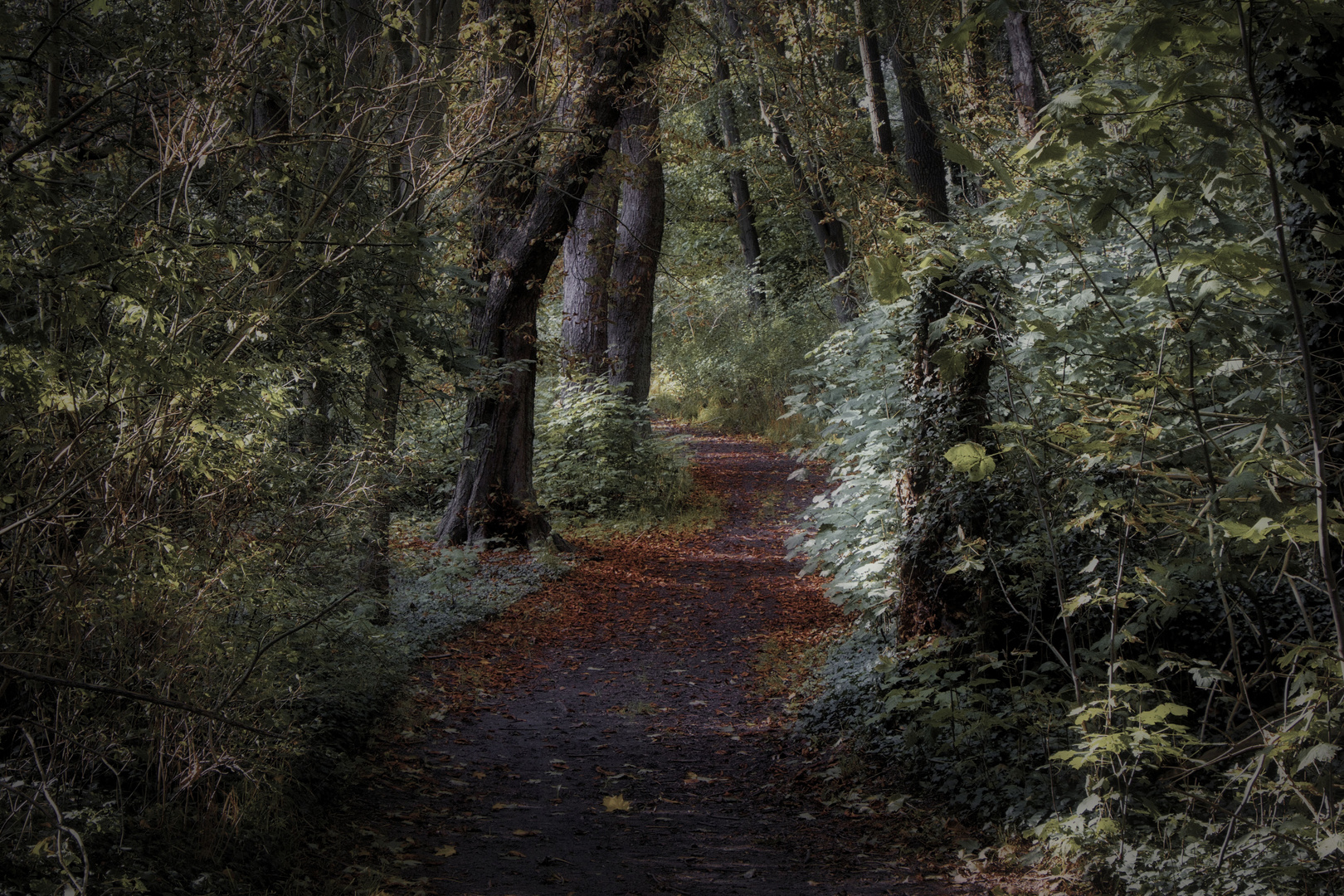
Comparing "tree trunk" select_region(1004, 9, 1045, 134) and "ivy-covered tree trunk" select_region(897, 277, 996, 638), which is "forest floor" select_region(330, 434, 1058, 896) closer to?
"ivy-covered tree trunk" select_region(897, 277, 996, 638)

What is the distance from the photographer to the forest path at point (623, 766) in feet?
14.7

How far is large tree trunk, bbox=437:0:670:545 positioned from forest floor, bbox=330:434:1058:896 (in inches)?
73.1

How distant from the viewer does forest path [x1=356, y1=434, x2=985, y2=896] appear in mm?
4477

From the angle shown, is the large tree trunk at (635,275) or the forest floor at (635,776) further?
the large tree trunk at (635,275)

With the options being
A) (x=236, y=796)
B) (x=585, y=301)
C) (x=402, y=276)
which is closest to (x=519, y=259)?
(x=585, y=301)

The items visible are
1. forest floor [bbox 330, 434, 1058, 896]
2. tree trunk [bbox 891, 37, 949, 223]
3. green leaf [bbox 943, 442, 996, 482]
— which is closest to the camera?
green leaf [bbox 943, 442, 996, 482]

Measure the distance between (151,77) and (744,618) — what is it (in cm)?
722

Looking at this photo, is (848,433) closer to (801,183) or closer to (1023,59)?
(801,183)

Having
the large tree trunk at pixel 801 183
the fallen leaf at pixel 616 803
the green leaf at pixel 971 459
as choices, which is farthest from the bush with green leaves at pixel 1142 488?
the large tree trunk at pixel 801 183

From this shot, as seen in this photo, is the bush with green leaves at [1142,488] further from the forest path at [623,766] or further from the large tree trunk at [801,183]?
the large tree trunk at [801,183]

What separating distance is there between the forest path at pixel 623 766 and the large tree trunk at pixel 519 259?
1537 millimetres

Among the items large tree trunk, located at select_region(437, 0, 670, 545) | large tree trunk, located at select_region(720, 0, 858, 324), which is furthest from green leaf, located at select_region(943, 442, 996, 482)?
large tree trunk, located at select_region(720, 0, 858, 324)

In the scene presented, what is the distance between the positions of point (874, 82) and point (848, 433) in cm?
787

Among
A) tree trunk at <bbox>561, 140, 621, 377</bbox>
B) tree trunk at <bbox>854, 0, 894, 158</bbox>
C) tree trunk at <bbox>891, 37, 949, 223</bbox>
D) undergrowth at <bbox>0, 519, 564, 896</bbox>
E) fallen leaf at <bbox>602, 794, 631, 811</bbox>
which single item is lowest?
fallen leaf at <bbox>602, 794, 631, 811</bbox>
